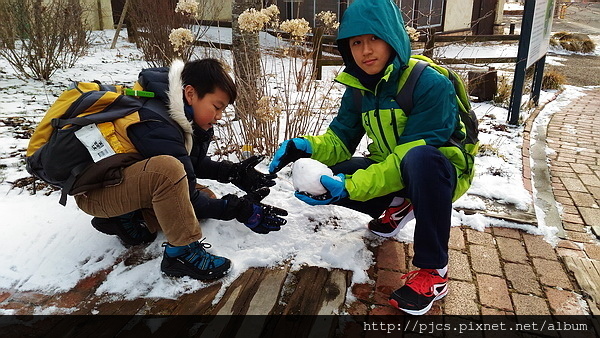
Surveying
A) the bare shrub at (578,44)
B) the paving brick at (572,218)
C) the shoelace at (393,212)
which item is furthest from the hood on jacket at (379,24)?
the bare shrub at (578,44)

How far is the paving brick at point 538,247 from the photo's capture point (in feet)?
7.57

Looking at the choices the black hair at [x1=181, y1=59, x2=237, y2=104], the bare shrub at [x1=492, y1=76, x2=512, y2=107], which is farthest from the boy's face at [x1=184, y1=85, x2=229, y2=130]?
the bare shrub at [x1=492, y1=76, x2=512, y2=107]

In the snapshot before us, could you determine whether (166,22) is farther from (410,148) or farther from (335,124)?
(410,148)

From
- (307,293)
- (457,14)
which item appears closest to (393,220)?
(307,293)

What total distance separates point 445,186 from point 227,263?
1.07 meters

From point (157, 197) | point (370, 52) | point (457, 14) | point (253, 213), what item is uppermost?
point (457, 14)

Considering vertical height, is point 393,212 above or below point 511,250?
above

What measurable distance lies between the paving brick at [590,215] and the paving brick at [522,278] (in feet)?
2.91

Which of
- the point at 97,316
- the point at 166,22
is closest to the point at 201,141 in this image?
the point at 97,316

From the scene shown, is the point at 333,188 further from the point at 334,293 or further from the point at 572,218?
the point at 572,218

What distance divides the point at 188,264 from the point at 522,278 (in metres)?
1.62

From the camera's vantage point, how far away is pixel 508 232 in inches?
99.7

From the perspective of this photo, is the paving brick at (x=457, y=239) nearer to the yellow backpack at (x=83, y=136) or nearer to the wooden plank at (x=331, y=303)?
the wooden plank at (x=331, y=303)

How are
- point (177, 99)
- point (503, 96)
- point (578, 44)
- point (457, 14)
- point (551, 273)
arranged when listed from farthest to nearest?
point (457, 14) → point (578, 44) → point (503, 96) → point (551, 273) → point (177, 99)
